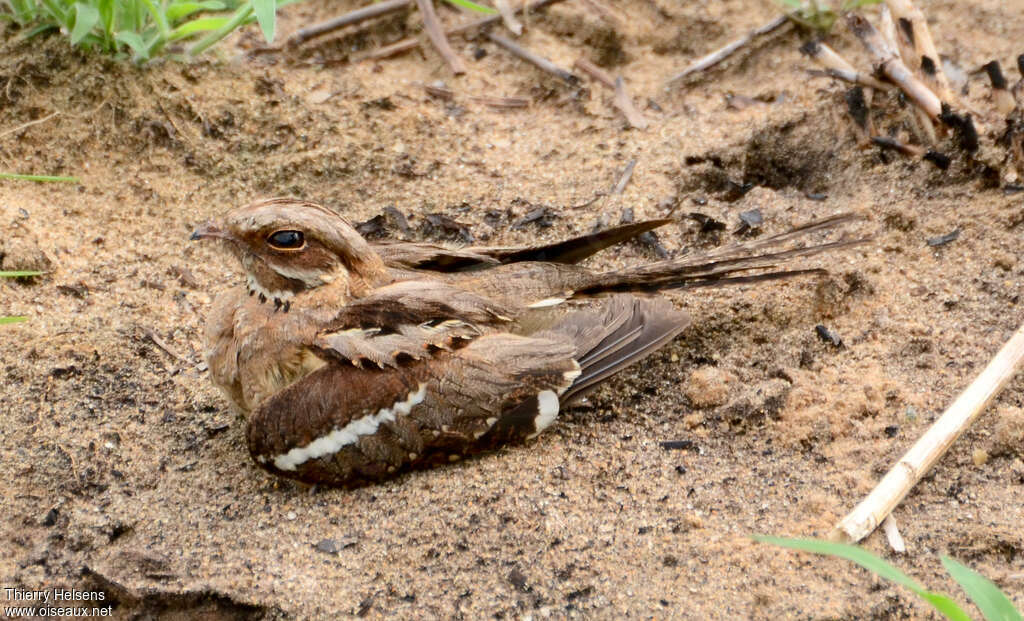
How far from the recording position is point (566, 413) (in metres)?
3.36

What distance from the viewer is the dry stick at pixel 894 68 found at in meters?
3.84

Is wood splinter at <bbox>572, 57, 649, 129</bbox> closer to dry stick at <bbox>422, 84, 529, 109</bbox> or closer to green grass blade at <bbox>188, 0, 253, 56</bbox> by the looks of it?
dry stick at <bbox>422, 84, 529, 109</bbox>

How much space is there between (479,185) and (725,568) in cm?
212

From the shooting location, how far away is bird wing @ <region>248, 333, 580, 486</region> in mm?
3006

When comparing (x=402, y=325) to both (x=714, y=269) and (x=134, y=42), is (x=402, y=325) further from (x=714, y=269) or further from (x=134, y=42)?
(x=134, y=42)

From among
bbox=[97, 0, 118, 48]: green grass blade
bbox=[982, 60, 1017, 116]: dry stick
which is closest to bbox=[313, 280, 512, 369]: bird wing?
bbox=[97, 0, 118, 48]: green grass blade

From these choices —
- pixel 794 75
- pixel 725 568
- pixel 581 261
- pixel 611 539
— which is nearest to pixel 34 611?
pixel 611 539

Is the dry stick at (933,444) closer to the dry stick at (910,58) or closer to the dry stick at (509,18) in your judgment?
the dry stick at (910,58)

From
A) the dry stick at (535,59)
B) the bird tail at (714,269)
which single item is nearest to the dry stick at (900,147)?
the bird tail at (714,269)

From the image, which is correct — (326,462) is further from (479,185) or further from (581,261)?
(479,185)

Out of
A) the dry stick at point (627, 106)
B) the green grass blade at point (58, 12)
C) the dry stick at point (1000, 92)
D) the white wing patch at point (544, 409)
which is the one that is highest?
the green grass blade at point (58, 12)

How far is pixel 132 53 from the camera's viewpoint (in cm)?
421

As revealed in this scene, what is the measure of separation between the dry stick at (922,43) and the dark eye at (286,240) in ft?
8.06

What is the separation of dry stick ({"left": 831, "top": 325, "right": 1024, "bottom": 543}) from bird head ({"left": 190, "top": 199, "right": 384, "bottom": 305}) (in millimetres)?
1637
